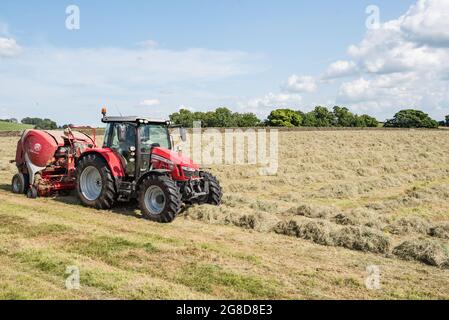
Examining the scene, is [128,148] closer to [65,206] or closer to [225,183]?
[65,206]

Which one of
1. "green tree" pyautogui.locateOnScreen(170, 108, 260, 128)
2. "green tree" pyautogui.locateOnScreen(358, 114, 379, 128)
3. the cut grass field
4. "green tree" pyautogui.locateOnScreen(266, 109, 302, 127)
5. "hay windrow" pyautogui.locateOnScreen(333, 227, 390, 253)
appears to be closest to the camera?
the cut grass field

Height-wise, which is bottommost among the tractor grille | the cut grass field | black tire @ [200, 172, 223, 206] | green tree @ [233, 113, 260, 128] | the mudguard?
the cut grass field

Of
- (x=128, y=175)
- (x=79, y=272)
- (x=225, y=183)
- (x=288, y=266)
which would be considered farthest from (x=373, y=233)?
(x=225, y=183)

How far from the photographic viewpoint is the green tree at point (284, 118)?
266 feet

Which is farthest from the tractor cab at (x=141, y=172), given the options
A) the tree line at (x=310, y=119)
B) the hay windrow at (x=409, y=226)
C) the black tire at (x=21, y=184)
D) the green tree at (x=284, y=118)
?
the green tree at (x=284, y=118)

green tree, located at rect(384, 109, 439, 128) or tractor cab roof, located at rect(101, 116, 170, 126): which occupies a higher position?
green tree, located at rect(384, 109, 439, 128)

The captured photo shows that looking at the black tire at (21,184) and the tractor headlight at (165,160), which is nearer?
the tractor headlight at (165,160)

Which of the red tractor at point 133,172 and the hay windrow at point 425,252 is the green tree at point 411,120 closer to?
the red tractor at point 133,172

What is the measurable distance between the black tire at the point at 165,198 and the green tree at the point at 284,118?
2820 inches

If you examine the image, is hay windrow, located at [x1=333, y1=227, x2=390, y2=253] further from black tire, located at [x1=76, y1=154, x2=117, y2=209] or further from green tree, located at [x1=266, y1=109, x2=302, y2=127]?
green tree, located at [x1=266, y1=109, x2=302, y2=127]

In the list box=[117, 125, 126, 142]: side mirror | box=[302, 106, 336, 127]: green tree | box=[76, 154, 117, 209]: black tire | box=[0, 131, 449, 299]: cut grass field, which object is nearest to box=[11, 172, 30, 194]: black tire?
box=[0, 131, 449, 299]: cut grass field

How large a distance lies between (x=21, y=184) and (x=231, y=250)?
720 centimetres

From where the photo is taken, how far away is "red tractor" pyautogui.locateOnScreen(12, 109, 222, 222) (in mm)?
9141

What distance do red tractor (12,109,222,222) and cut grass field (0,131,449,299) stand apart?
37 centimetres
